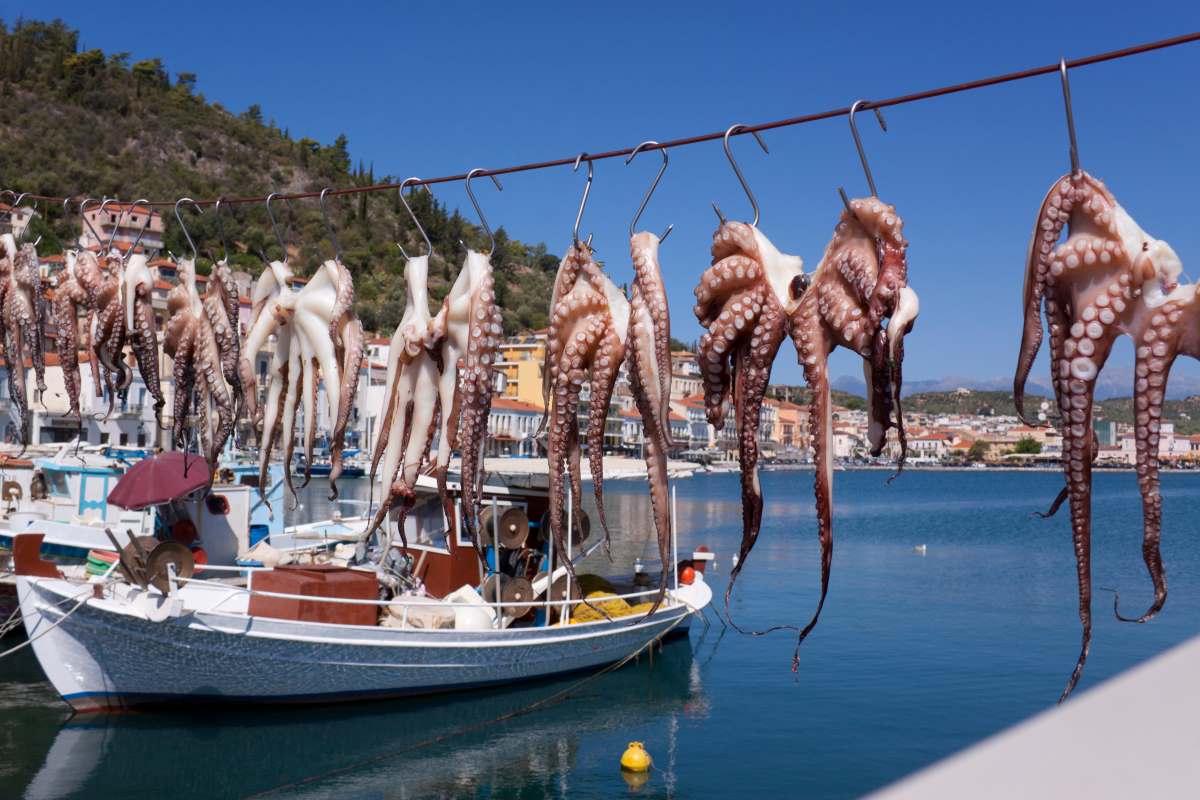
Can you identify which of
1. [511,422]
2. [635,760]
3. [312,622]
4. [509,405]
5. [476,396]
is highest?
[509,405]

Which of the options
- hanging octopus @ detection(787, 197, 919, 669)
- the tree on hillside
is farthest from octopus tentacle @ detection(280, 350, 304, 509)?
the tree on hillside

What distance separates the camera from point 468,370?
248 inches

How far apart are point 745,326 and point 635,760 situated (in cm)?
1224

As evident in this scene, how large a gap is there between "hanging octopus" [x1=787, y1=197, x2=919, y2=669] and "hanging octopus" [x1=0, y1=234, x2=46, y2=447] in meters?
7.29

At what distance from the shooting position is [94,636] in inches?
649

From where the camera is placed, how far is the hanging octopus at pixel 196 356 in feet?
25.8

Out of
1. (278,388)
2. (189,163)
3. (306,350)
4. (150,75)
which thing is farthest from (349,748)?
(150,75)

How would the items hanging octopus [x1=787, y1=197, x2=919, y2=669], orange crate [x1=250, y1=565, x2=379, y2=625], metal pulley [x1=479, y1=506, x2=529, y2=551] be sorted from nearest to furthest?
hanging octopus [x1=787, y1=197, x2=919, y2=669] → orange crate [x1=250, y1=565, x2=379, y2=625] → metal pulley [x1=479, y1=506, x2=529, y2=551]

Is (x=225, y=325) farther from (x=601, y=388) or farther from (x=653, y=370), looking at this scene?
(x=653, y=370)

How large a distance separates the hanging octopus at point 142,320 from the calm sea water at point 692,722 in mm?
8414

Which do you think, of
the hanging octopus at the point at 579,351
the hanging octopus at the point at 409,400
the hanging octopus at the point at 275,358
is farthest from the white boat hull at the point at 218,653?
the hanging octopus at the point at 579,351

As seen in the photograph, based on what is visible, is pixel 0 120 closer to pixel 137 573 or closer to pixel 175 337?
pixel 137 573

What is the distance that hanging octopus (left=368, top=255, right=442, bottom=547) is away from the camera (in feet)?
22.1

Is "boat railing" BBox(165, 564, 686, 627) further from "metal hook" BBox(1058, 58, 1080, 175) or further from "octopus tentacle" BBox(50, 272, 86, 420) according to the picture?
"metal hook" BBox(1058, 58, 1080, 175)
